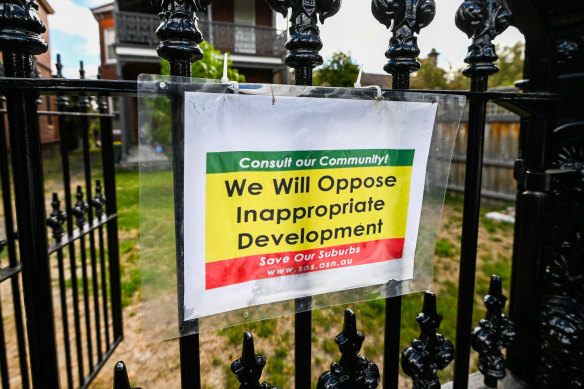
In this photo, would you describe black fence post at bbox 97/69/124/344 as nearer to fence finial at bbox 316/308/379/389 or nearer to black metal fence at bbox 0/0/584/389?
black metal fence at bbox 0/0/584/389

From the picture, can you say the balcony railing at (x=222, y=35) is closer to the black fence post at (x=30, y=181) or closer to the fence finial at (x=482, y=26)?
the fence finial at (x=482, y=26)

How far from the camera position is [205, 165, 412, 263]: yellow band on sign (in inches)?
31.9

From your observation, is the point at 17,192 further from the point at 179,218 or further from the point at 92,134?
the point at 92,134

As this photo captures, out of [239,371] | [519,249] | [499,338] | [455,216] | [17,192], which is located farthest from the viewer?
[455,216]

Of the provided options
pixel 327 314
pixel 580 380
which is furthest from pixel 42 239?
pixel 327 314

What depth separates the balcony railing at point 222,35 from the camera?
519 inches

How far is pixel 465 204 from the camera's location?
44.5 inches

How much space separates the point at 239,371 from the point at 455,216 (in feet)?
21.3

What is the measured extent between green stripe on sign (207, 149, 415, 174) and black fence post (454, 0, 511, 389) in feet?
0.79

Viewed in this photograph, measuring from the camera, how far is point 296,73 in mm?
888

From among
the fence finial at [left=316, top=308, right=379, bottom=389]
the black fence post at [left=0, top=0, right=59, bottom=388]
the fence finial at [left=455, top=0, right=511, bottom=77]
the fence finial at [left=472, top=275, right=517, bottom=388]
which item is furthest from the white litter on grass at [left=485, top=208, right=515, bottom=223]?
the black fence post at [left=0, top=0, right=59, bottom=388]

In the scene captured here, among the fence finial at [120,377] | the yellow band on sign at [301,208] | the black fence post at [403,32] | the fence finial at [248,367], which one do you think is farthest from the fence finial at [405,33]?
the fence finial at [120,377]

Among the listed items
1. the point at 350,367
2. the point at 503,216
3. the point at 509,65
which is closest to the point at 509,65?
the point at 509,65

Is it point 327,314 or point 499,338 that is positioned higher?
point 499,338
